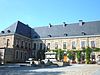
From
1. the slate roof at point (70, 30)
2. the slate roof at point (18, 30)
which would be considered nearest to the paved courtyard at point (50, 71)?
the slate roof at point (18, 30)

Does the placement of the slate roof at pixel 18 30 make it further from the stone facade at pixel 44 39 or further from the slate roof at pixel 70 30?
the slate roof at pixel 70 30

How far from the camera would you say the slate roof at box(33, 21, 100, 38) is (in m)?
42.4

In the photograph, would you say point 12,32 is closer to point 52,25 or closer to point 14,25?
point 14,25

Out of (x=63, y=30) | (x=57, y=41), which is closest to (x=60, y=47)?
(x=57, y=41)

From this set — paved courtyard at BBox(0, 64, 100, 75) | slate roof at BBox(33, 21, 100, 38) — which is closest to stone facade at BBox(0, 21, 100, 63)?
slate roof at BBox(33, 21, 100, 38)

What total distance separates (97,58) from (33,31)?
17.9m

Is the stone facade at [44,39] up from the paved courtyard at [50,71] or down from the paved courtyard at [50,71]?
up

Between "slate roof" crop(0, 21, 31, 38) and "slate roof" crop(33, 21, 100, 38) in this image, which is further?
"slate roof" crop(33, 21, 100, 38)

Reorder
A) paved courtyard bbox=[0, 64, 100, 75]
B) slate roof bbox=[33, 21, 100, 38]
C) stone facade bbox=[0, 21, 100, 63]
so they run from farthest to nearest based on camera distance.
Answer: slate roof bbox=[33, 21, 100, 38] → stone facade bbox=[0, 21, 100, 63] → paved courtyard bbox=[0, 64, 100, 75]

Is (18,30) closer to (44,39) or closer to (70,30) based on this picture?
(44,39)

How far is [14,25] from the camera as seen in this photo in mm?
43656

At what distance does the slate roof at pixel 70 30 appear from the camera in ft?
139

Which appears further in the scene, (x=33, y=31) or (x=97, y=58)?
(x=33, y=31)

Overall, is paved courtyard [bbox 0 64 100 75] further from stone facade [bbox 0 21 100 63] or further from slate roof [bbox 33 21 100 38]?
slate roof [bbox 33 21 100 38]
